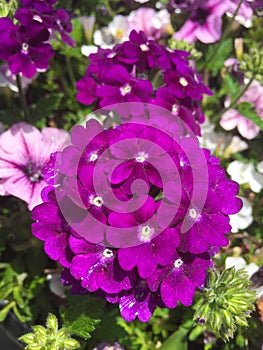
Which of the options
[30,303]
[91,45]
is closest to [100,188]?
[30,303]

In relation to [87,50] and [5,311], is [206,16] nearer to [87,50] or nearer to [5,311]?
[87,50]

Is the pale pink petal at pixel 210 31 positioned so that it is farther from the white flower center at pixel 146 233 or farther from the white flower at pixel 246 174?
the white flower center at pixel 146 233

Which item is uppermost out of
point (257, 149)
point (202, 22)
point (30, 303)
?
point (202, 22)

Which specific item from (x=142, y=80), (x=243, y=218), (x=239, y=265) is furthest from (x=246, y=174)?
(x=142, y=80)

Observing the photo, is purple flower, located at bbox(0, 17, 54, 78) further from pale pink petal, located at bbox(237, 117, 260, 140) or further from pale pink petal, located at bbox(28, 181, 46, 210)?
pale pink petal, located at bbox(237, 117, 260, 140)

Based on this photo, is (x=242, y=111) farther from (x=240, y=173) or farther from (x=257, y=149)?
(x=257, y=149)

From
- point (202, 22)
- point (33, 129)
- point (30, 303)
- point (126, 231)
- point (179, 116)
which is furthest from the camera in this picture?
point (202, 22)
